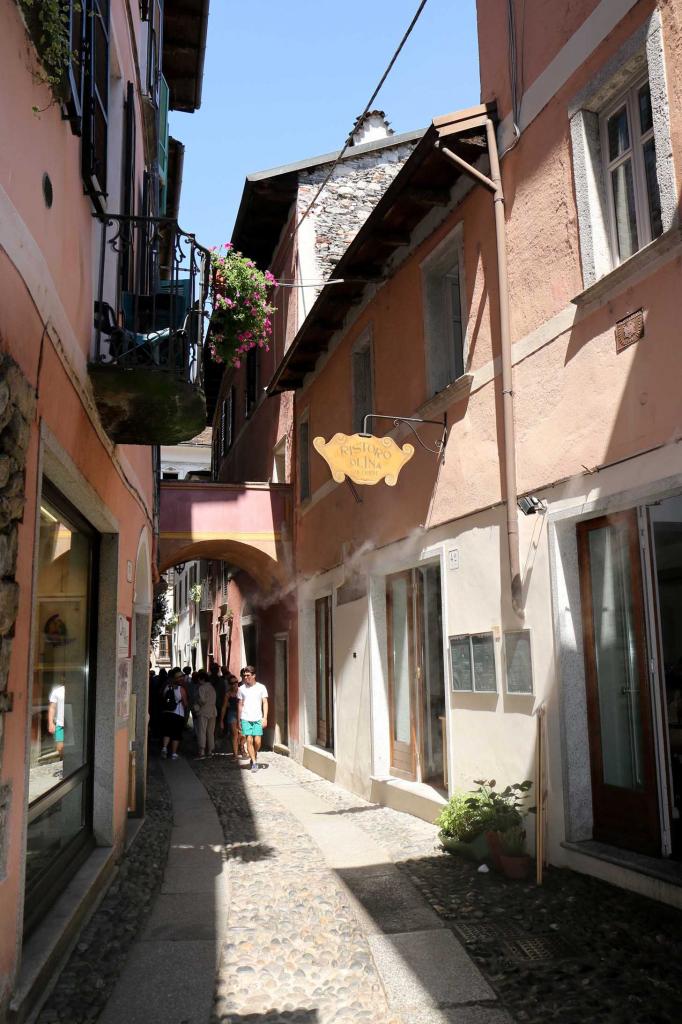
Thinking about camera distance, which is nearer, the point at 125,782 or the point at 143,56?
the point at 125,782

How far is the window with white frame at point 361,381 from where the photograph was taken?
1081 centimetres

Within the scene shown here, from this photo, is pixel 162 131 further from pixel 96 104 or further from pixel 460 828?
pixel 460 828

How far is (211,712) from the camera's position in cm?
1477

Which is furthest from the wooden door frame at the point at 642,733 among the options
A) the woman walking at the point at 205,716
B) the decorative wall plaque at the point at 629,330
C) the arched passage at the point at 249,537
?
the woman walking at the point at 205,716

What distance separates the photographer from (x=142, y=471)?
9.16 metres

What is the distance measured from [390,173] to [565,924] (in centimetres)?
1366

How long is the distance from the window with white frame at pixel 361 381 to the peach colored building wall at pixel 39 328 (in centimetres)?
472

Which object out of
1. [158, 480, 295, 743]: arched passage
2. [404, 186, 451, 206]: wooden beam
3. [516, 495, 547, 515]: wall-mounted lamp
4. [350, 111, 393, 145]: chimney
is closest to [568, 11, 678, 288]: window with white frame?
[516, 495, 547, 515]: wall-mounted lamp

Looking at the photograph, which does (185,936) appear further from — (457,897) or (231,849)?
(231,849)

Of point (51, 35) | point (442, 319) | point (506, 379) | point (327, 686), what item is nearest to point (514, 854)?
point (506, 379)

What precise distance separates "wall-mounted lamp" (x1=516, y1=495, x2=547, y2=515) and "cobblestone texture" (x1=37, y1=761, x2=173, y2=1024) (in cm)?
381

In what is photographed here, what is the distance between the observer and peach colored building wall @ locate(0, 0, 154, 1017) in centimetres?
341

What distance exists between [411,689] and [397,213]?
16.1 ft

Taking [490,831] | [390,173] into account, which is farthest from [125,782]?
[390,173]
